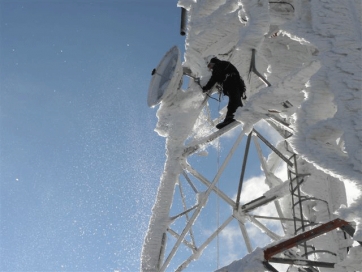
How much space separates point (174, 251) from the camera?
26.3 feet

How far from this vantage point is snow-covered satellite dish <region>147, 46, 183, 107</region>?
9.48 metres

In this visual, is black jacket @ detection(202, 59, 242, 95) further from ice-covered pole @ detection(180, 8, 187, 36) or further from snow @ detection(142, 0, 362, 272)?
ice-covered pole @ detection(180, 8, 187, 36)

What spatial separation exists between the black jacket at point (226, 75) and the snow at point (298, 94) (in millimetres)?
233

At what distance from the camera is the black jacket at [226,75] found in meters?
8.80

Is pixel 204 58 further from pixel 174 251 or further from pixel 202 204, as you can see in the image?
pixel 174 251

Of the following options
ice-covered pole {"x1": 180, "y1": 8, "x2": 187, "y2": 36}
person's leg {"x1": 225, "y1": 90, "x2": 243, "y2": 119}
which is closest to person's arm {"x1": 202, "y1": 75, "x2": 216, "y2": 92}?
person's leg {"x1": 225, "y1": 90, "x2": 243, "y2": 119}

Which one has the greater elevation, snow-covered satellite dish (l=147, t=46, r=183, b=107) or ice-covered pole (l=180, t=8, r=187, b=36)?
ice-covered pole (l=180, t=8, r=187, b=36)

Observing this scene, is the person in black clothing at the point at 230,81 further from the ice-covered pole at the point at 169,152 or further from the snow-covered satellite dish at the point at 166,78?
the snow-covered satellite dish at the point at 166,78

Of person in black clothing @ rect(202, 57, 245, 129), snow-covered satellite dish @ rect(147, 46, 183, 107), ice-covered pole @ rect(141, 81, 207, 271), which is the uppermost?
person in black clothing @ rect(202, 57, 245, 129)

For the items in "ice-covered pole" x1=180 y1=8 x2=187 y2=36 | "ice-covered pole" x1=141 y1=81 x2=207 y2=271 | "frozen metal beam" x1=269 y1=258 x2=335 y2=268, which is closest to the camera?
"frozen metal beam" x1=269 y1=258 x2=335 y2=268

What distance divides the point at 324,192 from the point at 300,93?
5.02 ft

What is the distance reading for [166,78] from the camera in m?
9.85

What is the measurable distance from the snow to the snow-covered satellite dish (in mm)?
175

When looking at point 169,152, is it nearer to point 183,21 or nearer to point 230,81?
point 230,81
